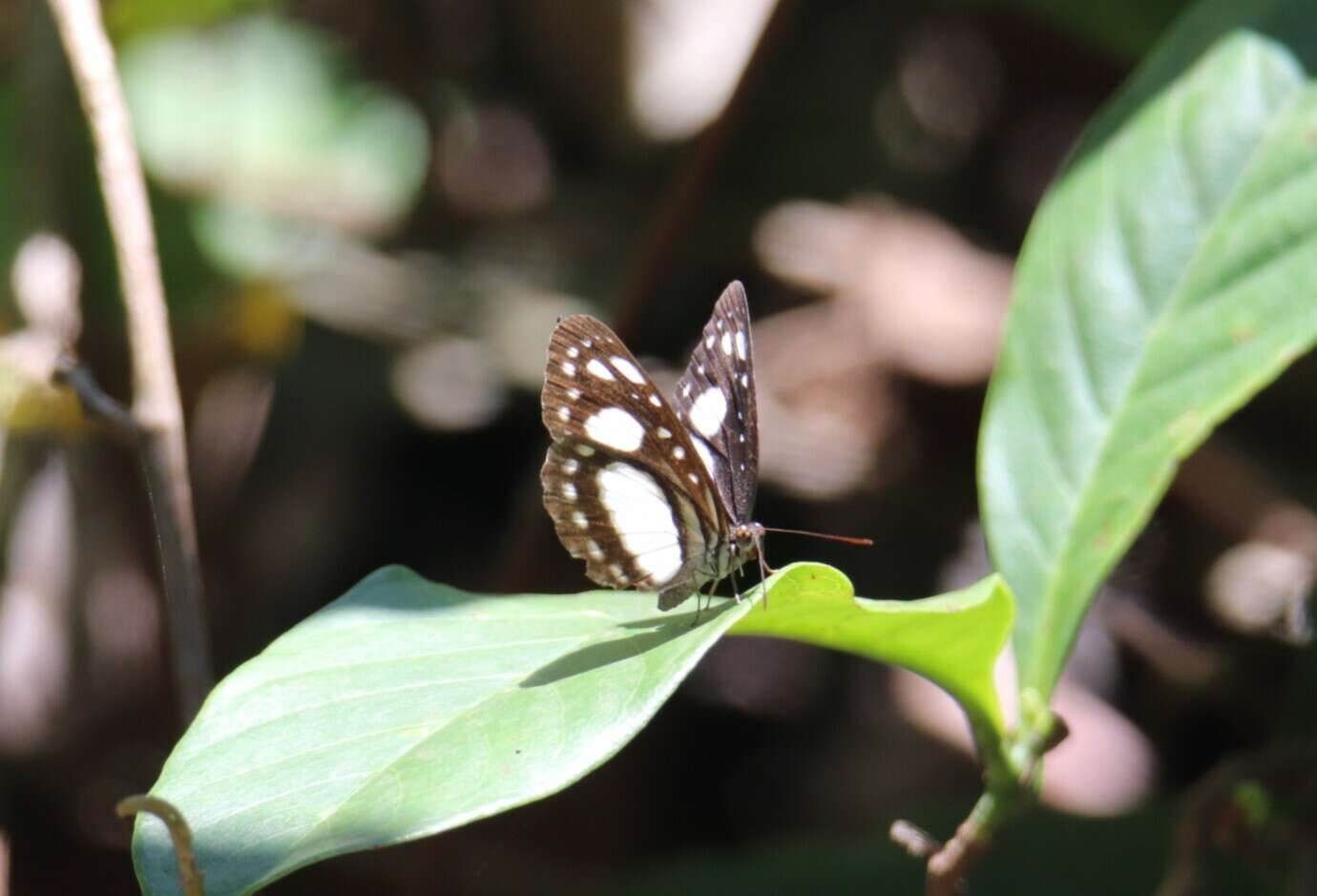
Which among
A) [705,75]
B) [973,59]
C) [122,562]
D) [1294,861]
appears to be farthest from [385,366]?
[1294,861]

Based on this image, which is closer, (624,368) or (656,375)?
(624,368)

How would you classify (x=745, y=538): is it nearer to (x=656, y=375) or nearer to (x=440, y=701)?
(x=440, y=701)

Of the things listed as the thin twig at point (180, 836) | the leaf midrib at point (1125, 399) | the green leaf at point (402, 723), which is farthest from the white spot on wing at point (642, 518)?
the thin twig at point (180, 836)

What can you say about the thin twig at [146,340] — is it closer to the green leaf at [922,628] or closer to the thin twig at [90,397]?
the thin twig at [90,397]

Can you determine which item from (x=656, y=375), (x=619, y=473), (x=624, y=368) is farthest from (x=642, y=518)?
(x=656, y=375)

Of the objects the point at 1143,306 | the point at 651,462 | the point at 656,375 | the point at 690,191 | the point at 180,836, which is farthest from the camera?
the point at 656,375

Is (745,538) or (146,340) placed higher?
(146,340)
